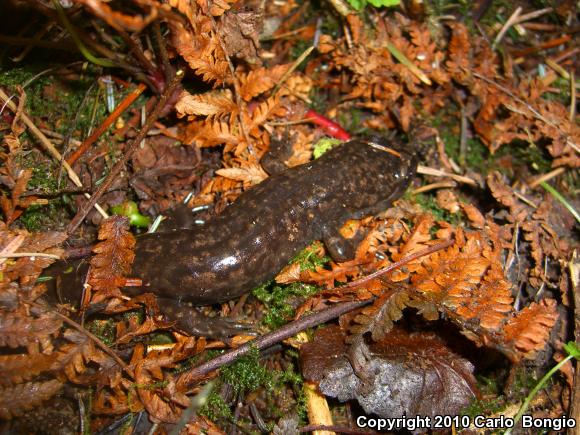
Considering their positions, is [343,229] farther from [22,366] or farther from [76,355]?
[22,366]

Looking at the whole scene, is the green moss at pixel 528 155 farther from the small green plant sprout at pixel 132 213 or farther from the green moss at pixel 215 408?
the small green plant sprout at pixel 132 213

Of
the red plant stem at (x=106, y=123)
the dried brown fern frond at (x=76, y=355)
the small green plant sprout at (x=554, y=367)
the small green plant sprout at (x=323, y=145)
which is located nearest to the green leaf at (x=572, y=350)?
the small green plant sprout at (x=554, y=367)

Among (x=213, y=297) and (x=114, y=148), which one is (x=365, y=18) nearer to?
(x=114, y=148)

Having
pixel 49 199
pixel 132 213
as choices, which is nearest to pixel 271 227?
pixel 132 213

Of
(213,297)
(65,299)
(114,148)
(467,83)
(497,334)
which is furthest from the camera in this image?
(467,83)

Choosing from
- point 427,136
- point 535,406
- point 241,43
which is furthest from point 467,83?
point 535,406

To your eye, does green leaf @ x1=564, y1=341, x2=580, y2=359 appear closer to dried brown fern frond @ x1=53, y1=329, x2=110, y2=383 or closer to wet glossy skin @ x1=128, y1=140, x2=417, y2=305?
wet glossy skin @ x1=128, y1=140, x2=417, y2=305
